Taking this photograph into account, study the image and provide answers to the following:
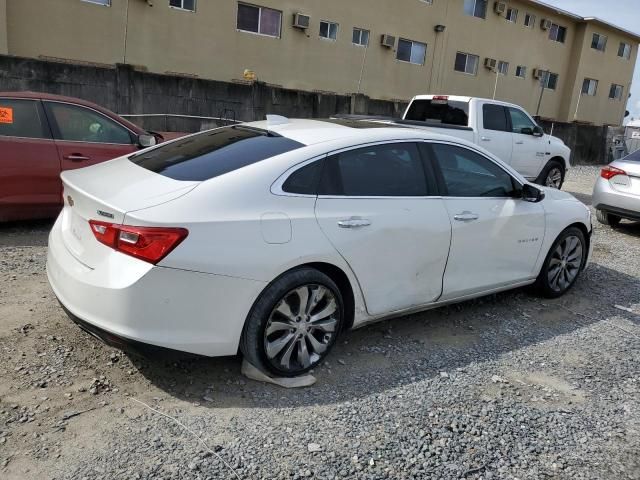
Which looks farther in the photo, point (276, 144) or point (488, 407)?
point (276, 144)

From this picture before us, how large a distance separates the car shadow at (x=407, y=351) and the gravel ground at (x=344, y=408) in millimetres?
13

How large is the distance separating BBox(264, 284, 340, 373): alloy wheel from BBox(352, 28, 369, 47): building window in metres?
17.7

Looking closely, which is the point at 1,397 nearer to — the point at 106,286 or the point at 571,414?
the point at 106,286

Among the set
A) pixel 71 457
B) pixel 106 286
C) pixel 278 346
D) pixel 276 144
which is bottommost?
pixel 71 457

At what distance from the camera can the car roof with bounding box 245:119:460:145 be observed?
3748mm

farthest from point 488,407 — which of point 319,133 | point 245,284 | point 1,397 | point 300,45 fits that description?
point 300,45

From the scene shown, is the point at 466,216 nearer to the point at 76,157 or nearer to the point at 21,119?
the point at 76,157

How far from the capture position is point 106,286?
2.93m

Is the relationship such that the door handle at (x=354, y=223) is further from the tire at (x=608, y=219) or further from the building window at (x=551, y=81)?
the building window at (x=551, y=81)

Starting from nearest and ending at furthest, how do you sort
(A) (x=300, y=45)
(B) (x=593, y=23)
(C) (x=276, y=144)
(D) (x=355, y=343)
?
(C) (x=276, y=144), (D) (x=355, y=343), (A) (x=300, y=45), (B) (x=593, y=23)

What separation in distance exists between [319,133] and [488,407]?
2.07m

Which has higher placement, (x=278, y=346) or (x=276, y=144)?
(x=276, y=144)

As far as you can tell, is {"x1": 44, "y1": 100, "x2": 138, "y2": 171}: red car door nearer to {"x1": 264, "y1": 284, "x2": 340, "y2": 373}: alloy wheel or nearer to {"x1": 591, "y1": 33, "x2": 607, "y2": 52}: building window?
{"x1": 264, "y1": 284, "x2": 340, "y2": 373}: alloy wheel

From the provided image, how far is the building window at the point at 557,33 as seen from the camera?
28.0 m
